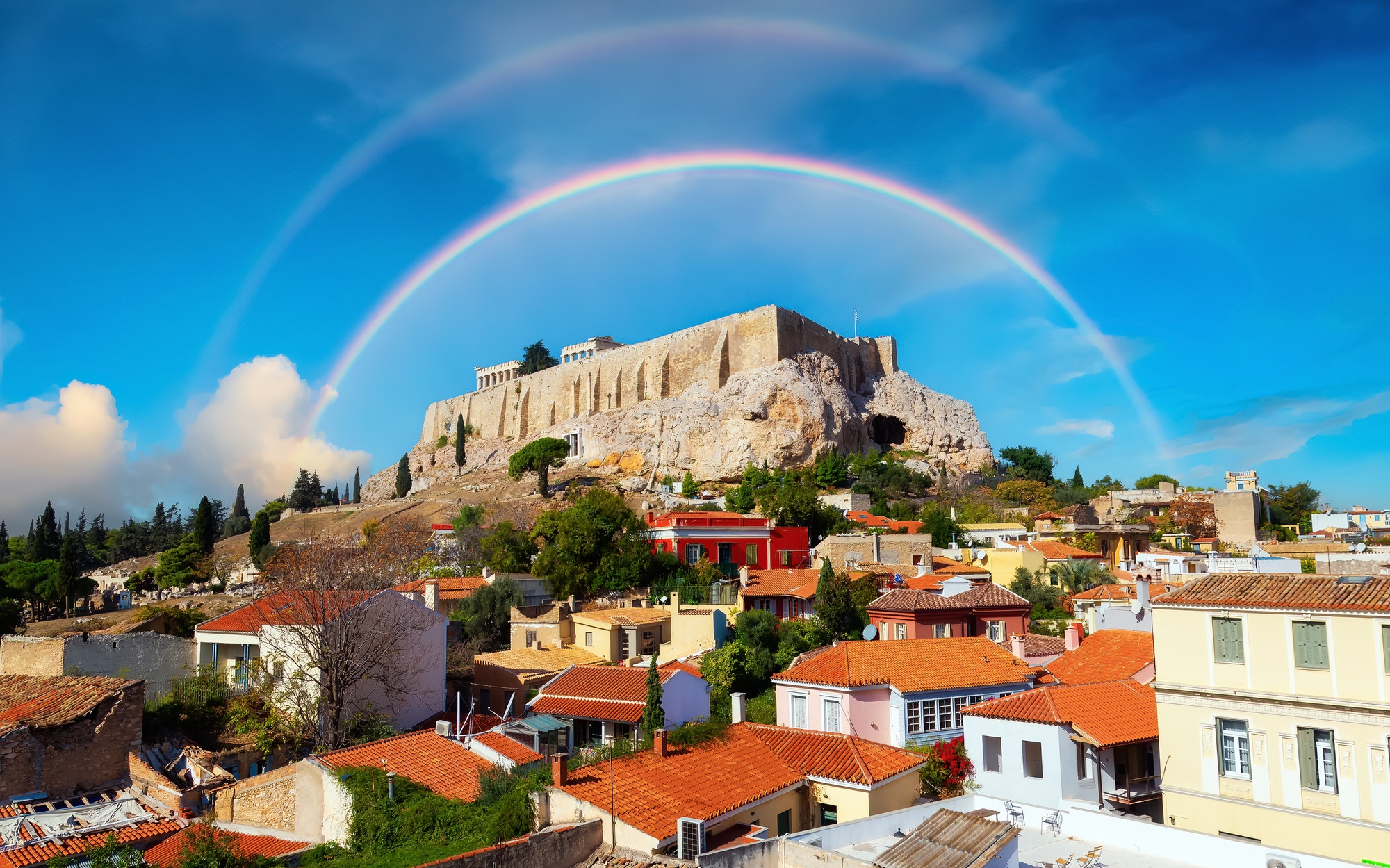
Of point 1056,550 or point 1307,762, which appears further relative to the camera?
point 1056,550

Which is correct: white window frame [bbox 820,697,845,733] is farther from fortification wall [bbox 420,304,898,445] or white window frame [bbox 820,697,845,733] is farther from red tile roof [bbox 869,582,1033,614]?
fortification wall [bbox 420,304,898,445]

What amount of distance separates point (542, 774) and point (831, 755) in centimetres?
617

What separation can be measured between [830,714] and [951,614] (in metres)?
9.29

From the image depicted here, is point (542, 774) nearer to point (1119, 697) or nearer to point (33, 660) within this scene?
Result: point (1119, 697)

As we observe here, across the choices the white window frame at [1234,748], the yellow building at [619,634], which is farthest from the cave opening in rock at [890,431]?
the white window frame at [1234,748]

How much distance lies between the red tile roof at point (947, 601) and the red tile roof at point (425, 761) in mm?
15576

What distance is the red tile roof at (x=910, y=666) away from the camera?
895 inches

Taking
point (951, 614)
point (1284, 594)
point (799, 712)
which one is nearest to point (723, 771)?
point (799, 712)

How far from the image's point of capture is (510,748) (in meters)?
20.0

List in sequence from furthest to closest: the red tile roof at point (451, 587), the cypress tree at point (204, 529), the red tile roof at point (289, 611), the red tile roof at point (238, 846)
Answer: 1. the cypress tree at point (204, 529)
2. the red tile roof at point (451, 587)
3. the red tile roof at point (289, 611)
4. the red tile roof at point (238, 846)

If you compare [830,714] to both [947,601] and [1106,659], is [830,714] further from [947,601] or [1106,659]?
[947,601]

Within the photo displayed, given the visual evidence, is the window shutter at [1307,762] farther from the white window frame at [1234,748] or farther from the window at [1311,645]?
the window at [1311,645]

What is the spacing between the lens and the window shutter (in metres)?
15.7

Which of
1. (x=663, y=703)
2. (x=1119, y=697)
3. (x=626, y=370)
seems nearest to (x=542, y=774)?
(x=663, y=703)
